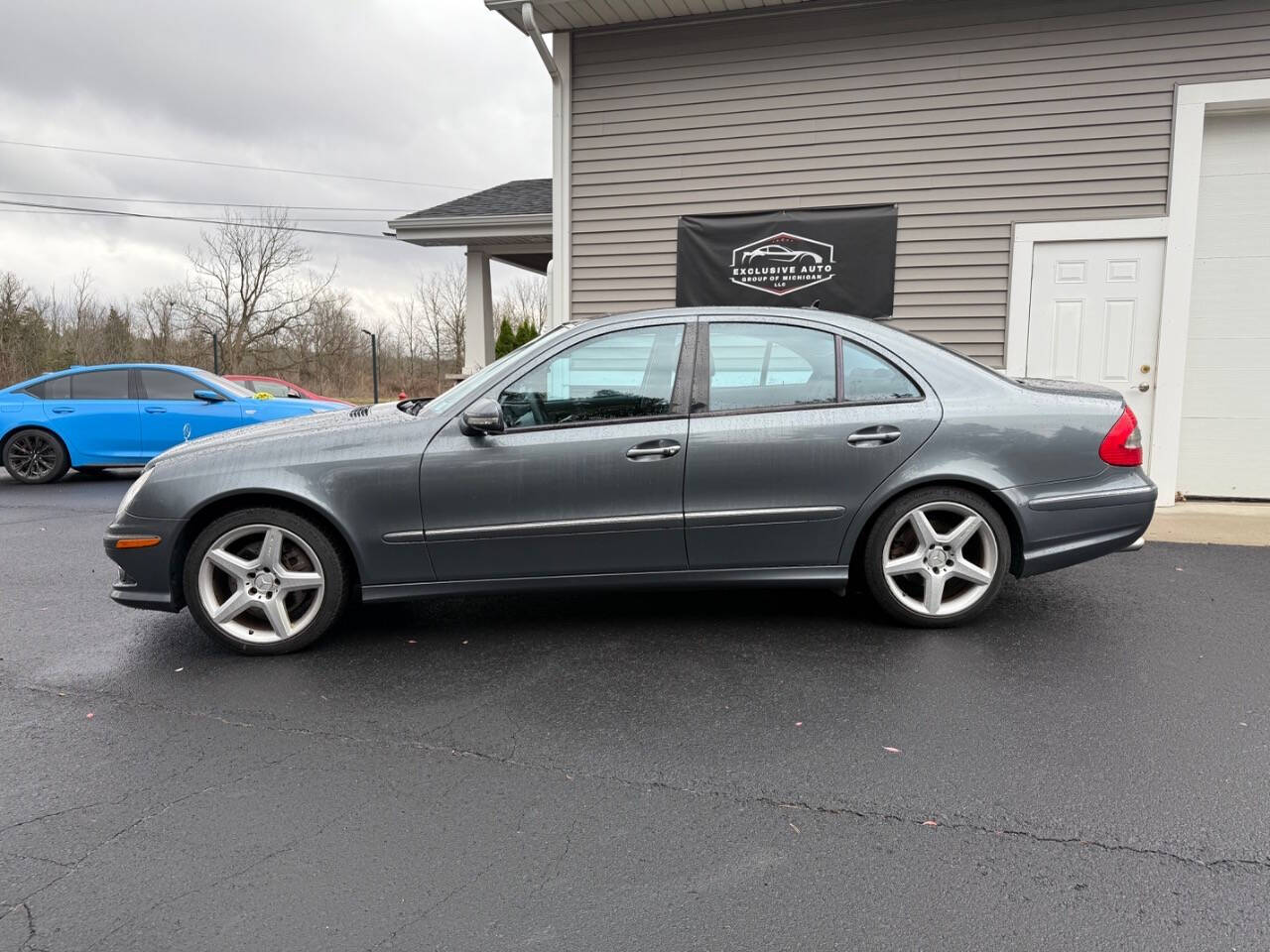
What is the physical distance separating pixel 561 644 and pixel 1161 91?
6.58 m

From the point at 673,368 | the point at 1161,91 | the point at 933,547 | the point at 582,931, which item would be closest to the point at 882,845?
the point at 582,931

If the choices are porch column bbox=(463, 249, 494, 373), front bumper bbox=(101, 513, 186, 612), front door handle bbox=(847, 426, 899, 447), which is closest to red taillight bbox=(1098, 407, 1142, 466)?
front door handle bbox=(847, 426, 899, 447)

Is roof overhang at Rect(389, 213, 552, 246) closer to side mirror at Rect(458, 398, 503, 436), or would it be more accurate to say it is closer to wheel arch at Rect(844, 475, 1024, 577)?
side mirror at Rect(458, 398, 503, 436)

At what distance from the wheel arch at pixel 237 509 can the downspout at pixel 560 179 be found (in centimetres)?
455

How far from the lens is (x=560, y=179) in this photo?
804 centimetres

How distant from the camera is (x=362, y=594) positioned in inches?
145

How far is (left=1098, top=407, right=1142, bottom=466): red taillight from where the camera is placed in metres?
3.83

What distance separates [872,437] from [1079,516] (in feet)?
3.40

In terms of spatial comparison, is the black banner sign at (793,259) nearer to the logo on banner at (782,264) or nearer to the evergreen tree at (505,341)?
the logo on banner at (782,264)

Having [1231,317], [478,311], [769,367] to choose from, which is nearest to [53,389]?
[478,311]

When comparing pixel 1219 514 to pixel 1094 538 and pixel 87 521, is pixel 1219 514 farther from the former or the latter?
pixel 87 521

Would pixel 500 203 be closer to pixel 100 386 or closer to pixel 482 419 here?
pixel 100 386

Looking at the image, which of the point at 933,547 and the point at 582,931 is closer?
the point at 582,931

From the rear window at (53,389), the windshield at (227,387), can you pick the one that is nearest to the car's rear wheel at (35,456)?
the rear window at (53,389)
